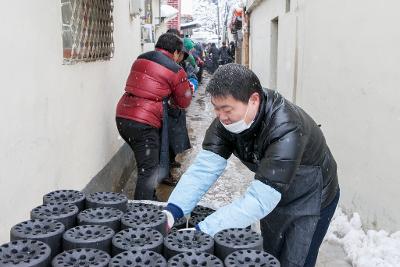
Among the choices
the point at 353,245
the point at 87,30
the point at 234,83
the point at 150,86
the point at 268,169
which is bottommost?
the point at 353,245

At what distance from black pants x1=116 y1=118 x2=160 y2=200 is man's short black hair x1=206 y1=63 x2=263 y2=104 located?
2.47 metres

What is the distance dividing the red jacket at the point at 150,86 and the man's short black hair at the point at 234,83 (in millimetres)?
2363

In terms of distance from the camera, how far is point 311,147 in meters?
2.49

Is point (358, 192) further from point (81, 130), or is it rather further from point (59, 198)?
point (59, 198)

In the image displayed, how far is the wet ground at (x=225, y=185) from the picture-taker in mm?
4070

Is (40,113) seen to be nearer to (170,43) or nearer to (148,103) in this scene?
(148,103)

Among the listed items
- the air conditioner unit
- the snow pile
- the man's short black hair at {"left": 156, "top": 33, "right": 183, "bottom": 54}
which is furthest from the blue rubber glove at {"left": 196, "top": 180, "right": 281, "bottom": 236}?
the air conditioner unit

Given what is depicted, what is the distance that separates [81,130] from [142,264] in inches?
120

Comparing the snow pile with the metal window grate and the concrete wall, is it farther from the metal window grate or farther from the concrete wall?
the metal window grate

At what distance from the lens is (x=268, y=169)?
7.18 feet

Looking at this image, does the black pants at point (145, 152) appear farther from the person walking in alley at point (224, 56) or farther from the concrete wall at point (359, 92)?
the person walking in alley at point (224, 56)

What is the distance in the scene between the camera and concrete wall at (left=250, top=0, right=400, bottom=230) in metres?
3.95

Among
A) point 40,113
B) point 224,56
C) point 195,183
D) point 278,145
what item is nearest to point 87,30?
point 40,113

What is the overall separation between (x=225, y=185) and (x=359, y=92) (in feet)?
8.37
